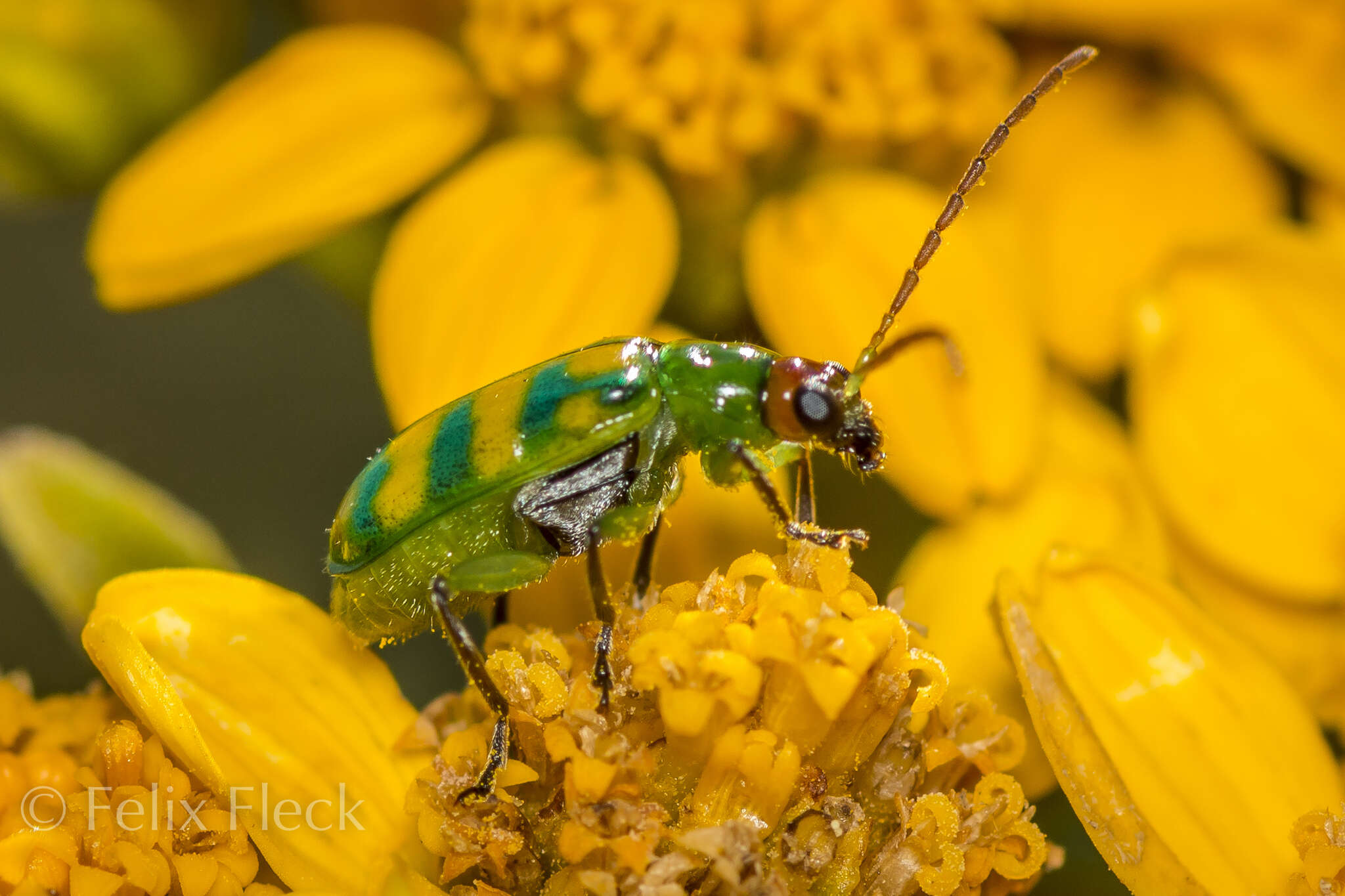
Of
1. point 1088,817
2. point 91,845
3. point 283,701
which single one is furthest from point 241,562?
point 1088,817

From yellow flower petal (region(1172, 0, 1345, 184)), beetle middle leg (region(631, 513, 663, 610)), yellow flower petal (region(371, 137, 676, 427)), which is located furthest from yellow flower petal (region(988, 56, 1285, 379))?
beetle middle leg (region(631, 513, 663, 610))

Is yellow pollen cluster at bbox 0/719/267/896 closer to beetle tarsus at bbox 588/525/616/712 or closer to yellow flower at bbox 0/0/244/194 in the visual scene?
beetle tarsus at bbox 588/525/616/712

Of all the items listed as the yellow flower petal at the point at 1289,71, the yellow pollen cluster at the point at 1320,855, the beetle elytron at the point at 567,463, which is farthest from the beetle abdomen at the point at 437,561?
the yellow flower petal at the point at 1289,71

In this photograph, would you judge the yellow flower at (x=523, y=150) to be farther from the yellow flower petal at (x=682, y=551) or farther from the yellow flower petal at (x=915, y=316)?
the yellow flower petal at (x=682, y=551)

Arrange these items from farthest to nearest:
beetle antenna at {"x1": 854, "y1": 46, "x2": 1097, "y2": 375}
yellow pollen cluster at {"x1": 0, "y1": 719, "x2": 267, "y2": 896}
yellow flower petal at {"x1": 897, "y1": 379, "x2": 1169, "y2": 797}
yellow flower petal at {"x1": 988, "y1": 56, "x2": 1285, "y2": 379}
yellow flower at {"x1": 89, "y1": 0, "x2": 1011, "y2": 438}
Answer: yellow flower petal at {"x1": 988, "y1": 56, "x2": 1285, "y2": 379} → yellow flower at {"x1": 89, "y1": 0, "x2": 1011, "y2": 438} → yellow flower petal at {"x1": 897, "y1": 379, "x2": 1169, "y2": 797} → beetle antenna at {"x1": 854, "y1": 46, "x2": 1097, "y2": 375} → yellow pollen cluster at {"x1": 0, "y1": 719, "x2": 267, "y2": 896}

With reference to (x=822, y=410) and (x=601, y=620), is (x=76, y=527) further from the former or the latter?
(x=822, y=410)

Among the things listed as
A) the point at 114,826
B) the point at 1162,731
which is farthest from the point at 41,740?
the point at 1162,731
